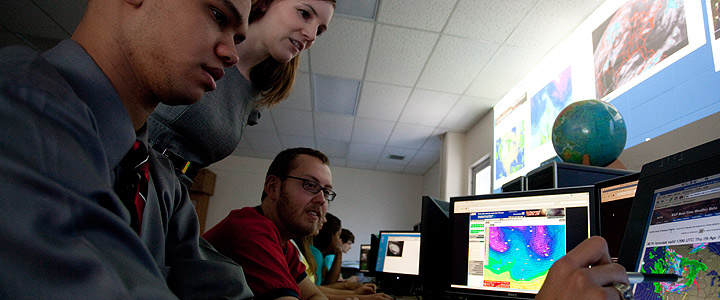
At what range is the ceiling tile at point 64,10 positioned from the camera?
3086 mm

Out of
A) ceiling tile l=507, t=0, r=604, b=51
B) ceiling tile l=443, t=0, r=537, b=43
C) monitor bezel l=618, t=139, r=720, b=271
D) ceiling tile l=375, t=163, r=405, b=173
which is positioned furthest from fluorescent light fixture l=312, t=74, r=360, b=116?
monitor bezel l=618, t=139, r=720, b=271

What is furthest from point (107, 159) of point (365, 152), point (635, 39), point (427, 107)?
point (365, 152)

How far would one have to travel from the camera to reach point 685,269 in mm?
516

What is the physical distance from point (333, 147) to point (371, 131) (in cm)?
106

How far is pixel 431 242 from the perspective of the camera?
5.53 ft

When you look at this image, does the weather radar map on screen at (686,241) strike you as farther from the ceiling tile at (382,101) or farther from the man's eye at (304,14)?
the ceiling tile at (382,101)

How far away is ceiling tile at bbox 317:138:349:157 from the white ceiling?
2.40ft

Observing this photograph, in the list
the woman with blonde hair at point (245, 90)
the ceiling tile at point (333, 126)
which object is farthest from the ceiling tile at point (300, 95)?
the woman with blonde hair at point (245, 90)

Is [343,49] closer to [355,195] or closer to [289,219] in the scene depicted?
[289,219]

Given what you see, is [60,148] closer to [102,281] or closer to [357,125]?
[102,281]

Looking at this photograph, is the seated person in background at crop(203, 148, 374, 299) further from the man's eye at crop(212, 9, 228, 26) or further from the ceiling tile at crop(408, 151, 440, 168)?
the ceiling tile at crop(408, 151, 440, 168)

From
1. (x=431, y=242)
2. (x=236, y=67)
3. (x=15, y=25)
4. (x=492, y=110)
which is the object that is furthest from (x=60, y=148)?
(x=492, y=110)

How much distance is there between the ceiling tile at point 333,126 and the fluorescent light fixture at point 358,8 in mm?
2158

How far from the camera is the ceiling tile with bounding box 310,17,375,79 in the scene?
3.19 meters
